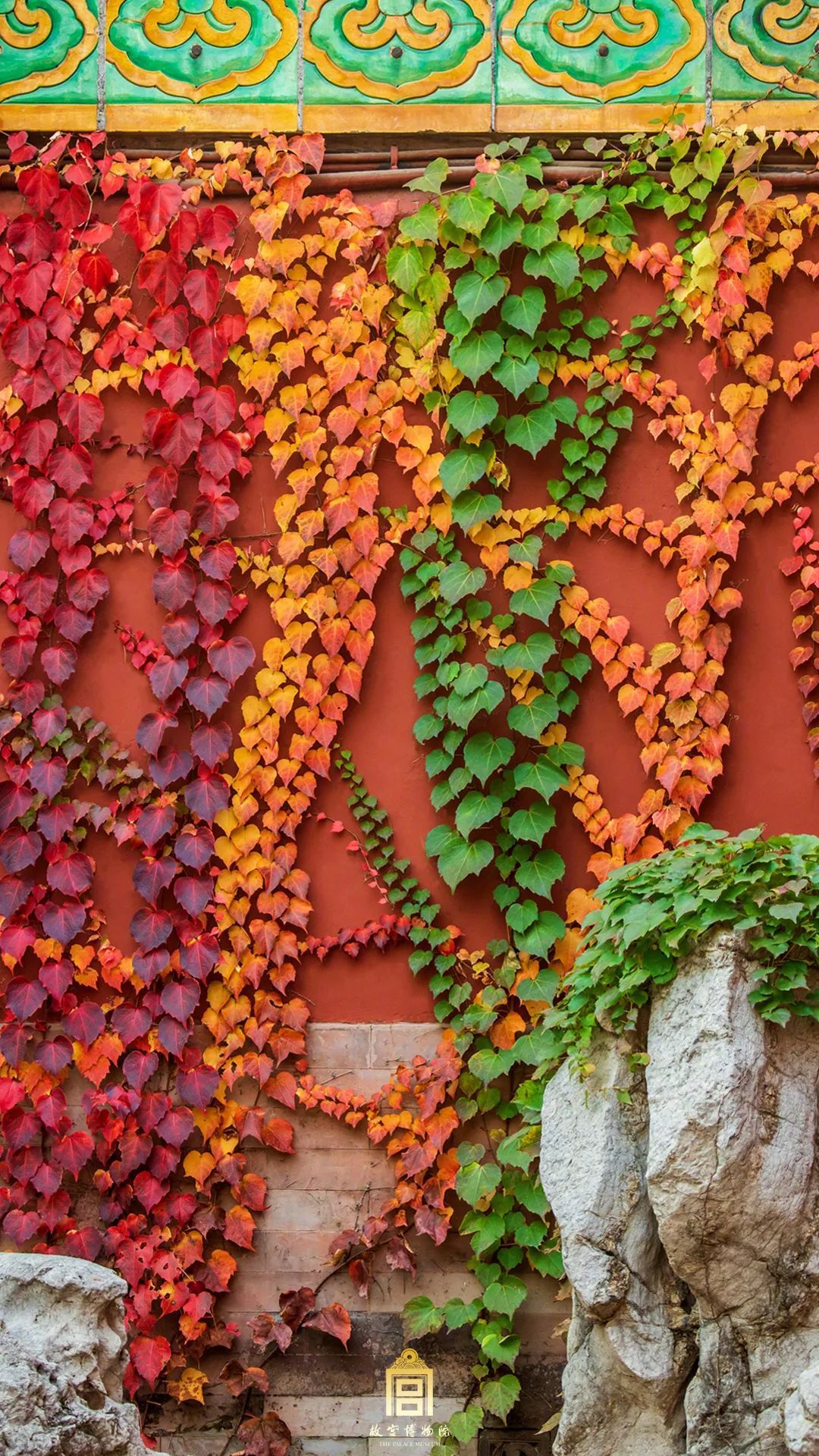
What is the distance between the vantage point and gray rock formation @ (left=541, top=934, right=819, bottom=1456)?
9.34 ft

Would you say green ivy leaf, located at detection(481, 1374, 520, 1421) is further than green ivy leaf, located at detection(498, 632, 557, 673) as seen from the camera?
No

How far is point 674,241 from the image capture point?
14.3 feet

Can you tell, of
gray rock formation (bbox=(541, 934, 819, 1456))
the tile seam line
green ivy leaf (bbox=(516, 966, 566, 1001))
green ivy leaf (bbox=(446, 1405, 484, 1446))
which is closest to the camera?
gray rock formation (bbox=(541, 934, 819, 1456))

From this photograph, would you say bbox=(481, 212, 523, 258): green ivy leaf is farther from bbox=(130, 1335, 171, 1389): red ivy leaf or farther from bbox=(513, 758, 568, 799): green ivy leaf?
bbox=(130, 1335, 171, 1389): red ivy leaf

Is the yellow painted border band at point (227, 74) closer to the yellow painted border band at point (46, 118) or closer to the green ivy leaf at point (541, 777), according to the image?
the yellow painted border band at point (46, 118)

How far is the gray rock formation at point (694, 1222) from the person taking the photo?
2848mm

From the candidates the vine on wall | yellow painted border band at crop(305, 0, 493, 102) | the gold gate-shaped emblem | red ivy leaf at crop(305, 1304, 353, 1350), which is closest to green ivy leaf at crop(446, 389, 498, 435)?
the vine on wall

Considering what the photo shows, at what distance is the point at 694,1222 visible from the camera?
2.86 meters

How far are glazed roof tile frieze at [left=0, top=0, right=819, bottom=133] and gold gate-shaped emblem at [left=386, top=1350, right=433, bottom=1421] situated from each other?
3.54 metres

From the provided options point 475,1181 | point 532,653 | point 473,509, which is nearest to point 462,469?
point 473,509

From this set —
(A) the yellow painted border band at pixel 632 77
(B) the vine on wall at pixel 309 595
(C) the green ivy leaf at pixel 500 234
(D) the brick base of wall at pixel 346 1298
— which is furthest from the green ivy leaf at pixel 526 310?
(D) the brick base of wall at pixel 346 1298

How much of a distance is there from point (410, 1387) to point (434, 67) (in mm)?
3786

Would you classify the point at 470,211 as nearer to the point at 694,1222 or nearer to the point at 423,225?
the point at 423,225

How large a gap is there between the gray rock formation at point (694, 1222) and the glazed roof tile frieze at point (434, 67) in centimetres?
270
